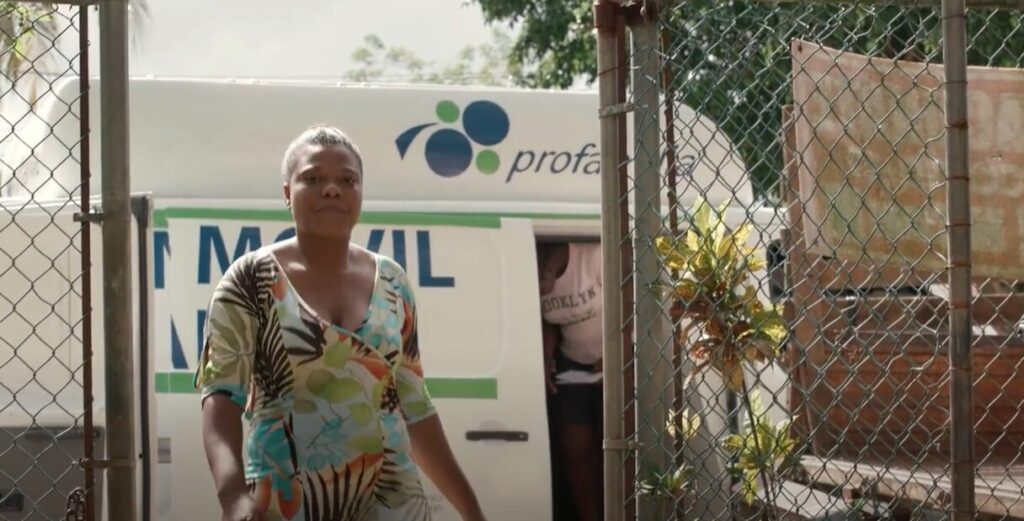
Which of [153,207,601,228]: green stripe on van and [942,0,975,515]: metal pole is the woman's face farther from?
[153,207,601,228]: green stripe on van

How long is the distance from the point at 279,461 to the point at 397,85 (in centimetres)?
412

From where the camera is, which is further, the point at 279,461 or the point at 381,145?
the point at 381,145

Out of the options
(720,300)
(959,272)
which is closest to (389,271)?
(720,300)

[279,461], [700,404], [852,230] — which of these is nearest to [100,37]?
[279,461]

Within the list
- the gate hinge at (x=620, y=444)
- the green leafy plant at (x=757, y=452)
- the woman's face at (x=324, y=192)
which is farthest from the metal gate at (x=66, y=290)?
the green leafy plant at (x=757, y=452)

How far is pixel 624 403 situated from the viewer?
12.5ft

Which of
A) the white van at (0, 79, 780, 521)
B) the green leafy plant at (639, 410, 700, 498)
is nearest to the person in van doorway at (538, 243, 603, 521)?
the white van at (0, 79, 780, 521)

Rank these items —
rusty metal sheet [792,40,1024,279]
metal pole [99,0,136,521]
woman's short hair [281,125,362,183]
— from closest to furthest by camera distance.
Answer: metal pole [99,0,136,521] → woman's short hair [281,125,362,183] → rusty metal sheet [792,40,1024,279]

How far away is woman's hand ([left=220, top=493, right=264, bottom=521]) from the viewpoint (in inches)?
127

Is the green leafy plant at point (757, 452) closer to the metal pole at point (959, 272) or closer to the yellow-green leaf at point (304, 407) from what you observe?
the metal pole at point (959, 272)

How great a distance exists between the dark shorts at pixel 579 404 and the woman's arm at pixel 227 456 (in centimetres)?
428

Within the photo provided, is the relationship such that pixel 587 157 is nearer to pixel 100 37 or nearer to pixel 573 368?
pixel 573 368

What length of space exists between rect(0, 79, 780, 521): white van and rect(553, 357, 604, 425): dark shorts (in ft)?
2.33

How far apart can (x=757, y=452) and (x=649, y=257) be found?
2.49 ft
